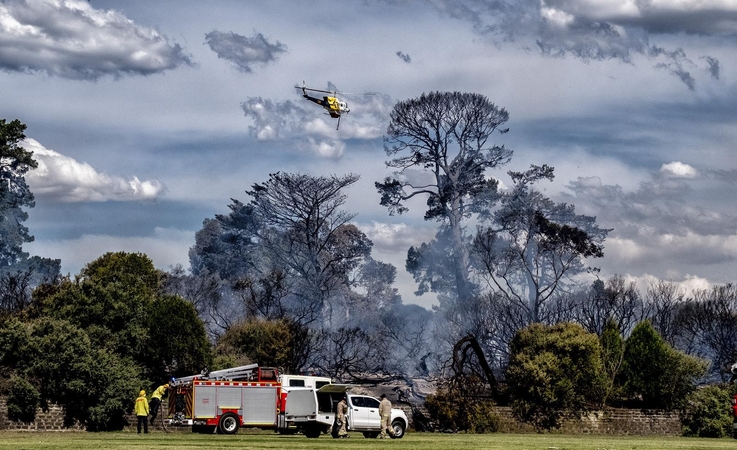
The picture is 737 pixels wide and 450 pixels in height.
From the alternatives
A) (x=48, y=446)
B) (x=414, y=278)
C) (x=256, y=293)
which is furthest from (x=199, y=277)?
(x=48, y=446)

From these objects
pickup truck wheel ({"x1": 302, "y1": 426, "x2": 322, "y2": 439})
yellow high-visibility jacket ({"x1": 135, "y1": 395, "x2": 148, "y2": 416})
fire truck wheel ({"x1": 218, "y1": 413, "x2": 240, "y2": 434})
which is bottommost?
pickup truck wheel ({"x1": 302, "y1": 426, "x2": 322, "y2": 439})

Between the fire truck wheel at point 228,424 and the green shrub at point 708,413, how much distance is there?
22.4 m

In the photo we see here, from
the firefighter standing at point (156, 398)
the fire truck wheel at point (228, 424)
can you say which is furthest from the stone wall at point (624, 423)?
the firefighter standing at point (156, 398)

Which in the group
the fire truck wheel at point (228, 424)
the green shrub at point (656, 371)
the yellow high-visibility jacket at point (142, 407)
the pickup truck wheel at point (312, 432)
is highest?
the green shrub at point (656, 371)

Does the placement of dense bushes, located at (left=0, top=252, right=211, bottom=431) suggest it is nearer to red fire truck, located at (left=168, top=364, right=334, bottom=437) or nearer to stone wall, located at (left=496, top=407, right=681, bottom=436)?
red fire truck, located at (left=168, top=364, right=334, bottom=437)

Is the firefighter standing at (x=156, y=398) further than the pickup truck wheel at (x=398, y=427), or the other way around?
the firefighter standing at (x=156, y=398)

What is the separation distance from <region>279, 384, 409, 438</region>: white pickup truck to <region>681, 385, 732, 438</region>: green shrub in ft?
56.3

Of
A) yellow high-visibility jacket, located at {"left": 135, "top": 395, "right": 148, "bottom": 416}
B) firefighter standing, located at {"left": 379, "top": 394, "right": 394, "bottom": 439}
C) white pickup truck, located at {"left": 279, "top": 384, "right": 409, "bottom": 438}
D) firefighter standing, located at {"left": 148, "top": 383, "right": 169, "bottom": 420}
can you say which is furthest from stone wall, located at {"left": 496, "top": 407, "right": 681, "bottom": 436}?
yellow high-visibility jacket, located at {"left": 135, "top": 395, "right": 148, "bottom": 416}

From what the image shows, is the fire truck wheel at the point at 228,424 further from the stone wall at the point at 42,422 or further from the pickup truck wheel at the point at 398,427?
the stone wall at the point at 42,422

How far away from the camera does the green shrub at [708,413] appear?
50.6 metres

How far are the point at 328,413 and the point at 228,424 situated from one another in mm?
4539

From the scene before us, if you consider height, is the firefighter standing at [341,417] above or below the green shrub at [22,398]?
below

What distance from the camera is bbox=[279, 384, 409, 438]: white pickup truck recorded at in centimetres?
4147

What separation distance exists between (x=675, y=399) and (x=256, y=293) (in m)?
45.8
